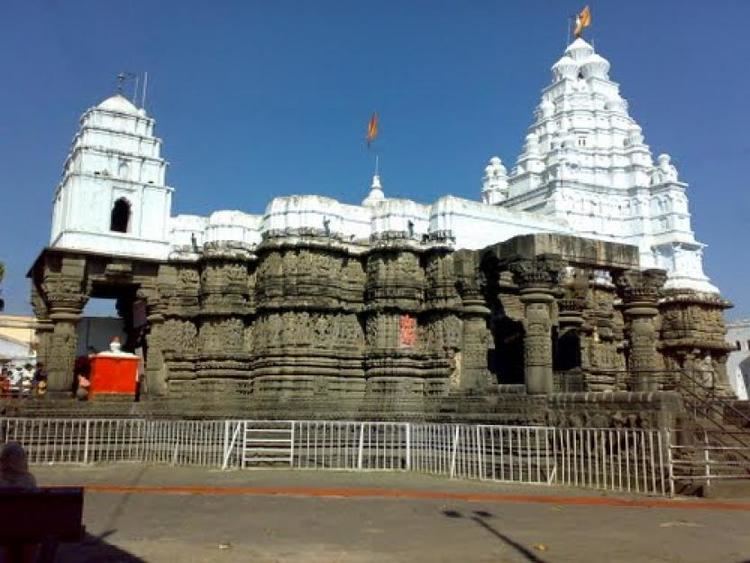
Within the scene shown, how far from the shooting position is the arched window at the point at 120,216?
22.8m

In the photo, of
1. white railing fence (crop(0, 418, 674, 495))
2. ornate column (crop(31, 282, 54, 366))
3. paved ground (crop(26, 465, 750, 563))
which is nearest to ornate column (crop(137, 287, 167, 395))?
ornate column (crop(31, 282, 54, 366))

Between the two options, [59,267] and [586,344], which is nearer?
[59,267]

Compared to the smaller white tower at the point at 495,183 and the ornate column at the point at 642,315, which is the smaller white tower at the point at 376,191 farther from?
the ornate column at the point at 642,315

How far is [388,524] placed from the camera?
25.9 ft

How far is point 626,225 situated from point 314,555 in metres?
33.0

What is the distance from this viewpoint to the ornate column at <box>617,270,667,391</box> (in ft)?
54.5

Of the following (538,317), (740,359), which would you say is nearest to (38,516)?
(538,317)

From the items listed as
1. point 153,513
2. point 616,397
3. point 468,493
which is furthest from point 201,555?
point 616,397

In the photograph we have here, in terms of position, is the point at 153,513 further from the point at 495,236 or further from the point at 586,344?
the point at 586,344

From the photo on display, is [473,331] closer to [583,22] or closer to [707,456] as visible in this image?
[707,456]

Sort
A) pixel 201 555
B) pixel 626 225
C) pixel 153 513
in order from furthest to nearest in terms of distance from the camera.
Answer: pixel 626 225 → pixel 153 513 → pixel 201 555

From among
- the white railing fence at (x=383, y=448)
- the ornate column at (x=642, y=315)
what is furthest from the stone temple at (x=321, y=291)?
the white railing fence at (x=383, y=448)

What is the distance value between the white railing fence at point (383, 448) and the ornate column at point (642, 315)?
15.9 feet

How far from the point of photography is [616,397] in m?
11.9
